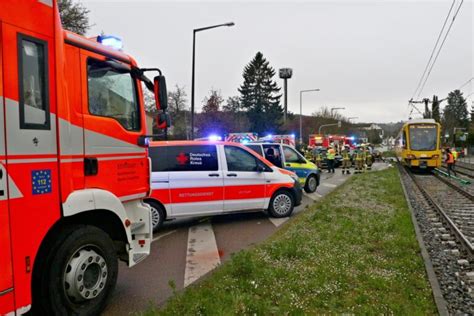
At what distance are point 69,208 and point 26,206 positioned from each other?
0.44 metres

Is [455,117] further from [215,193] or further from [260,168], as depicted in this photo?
[215,193]

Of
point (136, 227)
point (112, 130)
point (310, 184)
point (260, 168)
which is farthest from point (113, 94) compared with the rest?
point (310, 184)

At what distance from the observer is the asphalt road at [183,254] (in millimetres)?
4621

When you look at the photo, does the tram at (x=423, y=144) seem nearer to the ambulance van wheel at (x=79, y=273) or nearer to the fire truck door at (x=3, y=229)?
the ambulance van wheel at (x=79, y=273)

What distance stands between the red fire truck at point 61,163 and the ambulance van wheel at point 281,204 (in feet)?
16.1

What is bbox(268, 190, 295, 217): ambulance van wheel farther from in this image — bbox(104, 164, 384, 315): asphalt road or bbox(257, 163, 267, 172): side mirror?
bbox(257, 163, 267, 172): side mirror

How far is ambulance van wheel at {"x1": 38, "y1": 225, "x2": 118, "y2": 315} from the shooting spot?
3.45m

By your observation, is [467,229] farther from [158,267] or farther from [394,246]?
[158,267]

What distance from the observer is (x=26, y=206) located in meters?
3.14

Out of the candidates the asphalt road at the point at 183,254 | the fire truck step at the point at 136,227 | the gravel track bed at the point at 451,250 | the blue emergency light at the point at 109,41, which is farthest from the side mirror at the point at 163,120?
the gravel track bed at the point at 451,250

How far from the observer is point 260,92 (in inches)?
2621

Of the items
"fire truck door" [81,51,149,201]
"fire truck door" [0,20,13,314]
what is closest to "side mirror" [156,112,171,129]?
"fire truck door" [81,51,149,201]

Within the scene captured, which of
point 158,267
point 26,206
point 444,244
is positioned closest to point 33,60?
point 26,206

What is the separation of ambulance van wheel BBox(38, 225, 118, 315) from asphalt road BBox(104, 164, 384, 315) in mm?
441
